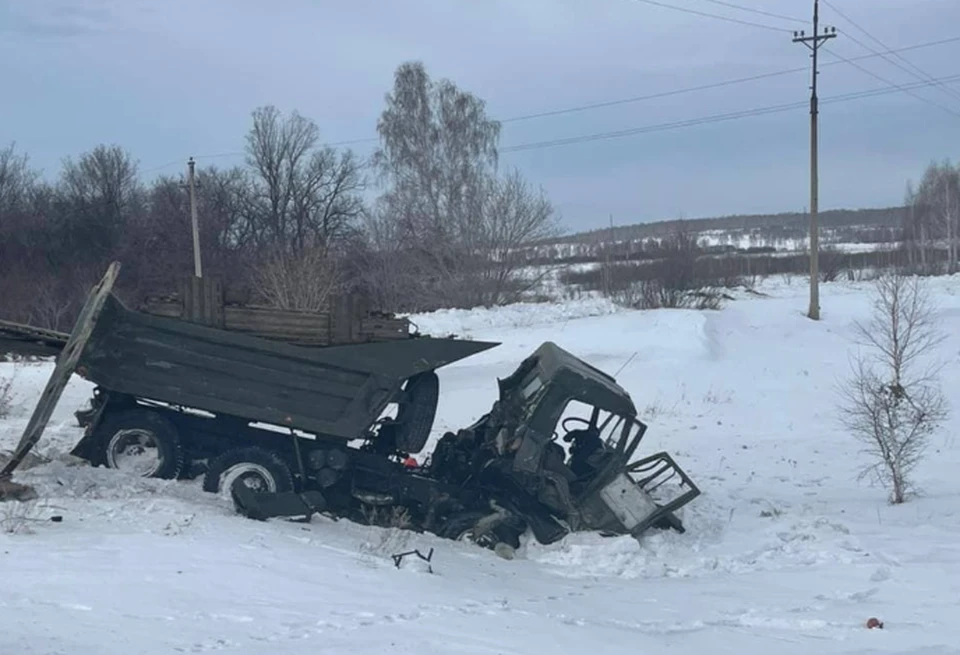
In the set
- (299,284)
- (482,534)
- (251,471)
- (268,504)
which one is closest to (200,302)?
(251,471)

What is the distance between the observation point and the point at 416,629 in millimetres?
6910

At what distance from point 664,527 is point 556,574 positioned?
6.66ft

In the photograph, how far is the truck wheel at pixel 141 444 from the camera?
1109 cm

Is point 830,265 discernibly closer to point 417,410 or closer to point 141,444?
point 417,410

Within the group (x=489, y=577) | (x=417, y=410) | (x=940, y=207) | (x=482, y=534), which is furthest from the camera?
(x=940, y=207)

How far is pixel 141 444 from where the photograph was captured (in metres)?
11.1

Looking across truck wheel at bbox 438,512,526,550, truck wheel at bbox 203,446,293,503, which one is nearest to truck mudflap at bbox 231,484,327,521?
truck wheel at bbox 203,446,293,503

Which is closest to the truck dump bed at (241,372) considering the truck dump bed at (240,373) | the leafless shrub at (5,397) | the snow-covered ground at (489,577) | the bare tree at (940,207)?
the truck dump bed at (240,373)

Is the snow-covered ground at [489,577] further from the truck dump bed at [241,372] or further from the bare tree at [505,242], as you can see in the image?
the bare tree at [505,242]

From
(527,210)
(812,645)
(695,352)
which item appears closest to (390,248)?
(527,210)

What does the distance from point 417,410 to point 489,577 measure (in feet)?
9.39

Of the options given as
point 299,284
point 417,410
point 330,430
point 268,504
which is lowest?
point 268,504

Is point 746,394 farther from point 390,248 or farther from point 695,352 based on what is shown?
point 390,248

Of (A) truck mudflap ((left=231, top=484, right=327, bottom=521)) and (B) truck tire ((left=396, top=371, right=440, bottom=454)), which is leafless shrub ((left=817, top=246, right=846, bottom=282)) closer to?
(B) truck tire ((left=396, top=371, right=440, bottom=454))
